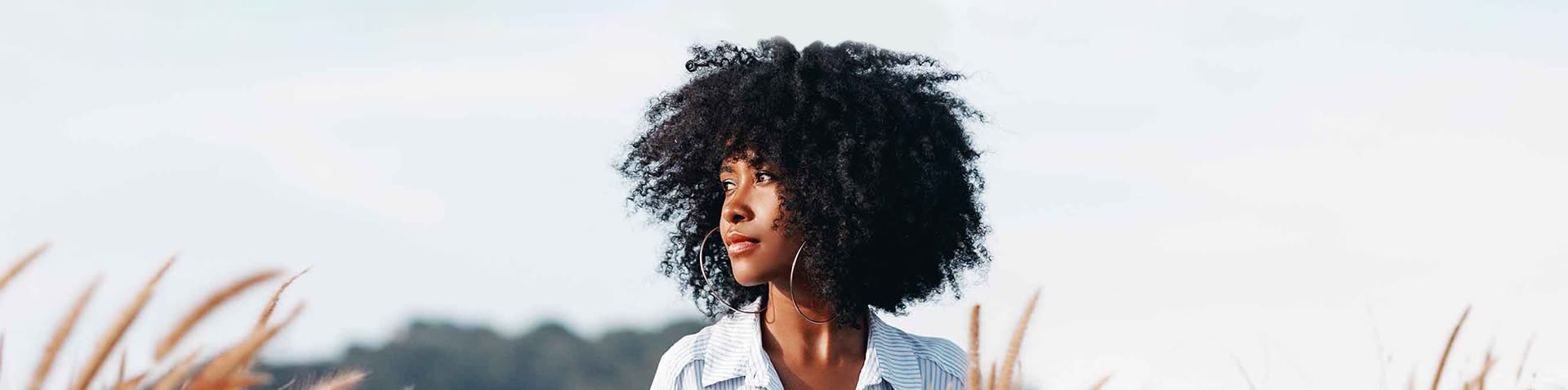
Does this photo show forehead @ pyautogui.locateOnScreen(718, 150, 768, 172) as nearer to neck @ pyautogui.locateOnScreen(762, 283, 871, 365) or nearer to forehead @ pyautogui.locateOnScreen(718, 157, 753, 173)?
forehead @ pyautogui.locateOnScreen(718, 157, 753, 173)

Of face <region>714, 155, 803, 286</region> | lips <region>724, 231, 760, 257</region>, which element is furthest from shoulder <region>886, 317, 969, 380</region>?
lips <region>724, 231, 760, 257</region>

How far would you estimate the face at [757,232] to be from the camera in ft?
14.4

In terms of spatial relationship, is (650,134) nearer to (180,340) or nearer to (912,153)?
(912,153)

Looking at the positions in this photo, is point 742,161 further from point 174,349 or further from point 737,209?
point 174,349

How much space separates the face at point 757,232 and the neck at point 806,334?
0.10 meters

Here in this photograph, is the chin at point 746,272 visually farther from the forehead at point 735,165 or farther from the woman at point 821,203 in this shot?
the forehead at point 735,165

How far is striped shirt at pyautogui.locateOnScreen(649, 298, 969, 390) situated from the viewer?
4539 millimetres

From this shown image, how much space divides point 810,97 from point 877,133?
0.22 meters

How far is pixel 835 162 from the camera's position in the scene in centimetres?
456

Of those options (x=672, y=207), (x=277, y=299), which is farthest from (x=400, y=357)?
(x=277, y=299)

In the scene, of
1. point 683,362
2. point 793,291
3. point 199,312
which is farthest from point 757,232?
point 199,312

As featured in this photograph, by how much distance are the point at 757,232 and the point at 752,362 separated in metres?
0.39

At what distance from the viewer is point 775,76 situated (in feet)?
15.5

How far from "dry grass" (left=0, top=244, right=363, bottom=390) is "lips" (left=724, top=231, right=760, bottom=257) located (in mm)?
2448
